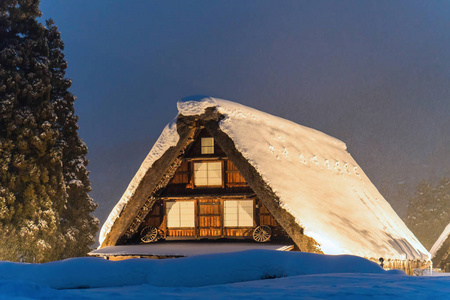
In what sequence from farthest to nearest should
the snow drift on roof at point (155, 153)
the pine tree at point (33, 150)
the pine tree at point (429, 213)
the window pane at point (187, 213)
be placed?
the pine tree at point (429, 213), the pine tree at point (33, 150), the window pane at point (187, 213), the snow drift on roof at point (155, 153)

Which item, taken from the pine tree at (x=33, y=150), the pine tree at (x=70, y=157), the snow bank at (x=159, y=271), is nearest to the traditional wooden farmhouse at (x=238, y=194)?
the snow bank at (x=159, y=271)

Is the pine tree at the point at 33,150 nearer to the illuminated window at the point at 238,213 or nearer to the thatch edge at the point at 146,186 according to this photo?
the thatch edge at the point at 146,186

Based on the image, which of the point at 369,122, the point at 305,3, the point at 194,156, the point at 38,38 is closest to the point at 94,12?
the point at 305,3

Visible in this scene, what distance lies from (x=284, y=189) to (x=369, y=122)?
8492 cm

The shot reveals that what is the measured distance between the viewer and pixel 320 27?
4818 inches

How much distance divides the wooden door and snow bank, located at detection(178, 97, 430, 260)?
2337mm

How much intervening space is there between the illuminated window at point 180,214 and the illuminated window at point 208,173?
734mm

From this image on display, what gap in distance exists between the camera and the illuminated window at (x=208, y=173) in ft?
46.3

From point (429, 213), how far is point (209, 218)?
106 feet

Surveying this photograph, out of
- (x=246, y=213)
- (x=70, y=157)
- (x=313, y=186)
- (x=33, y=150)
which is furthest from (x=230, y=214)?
(x=70, y=157)

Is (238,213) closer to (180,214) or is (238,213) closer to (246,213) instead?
(246,213)

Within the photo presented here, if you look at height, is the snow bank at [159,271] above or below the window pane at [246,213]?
below

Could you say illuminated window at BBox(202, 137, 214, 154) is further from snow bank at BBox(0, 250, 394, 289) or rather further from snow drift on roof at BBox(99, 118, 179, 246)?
snow bank at BBox(0, 250, 394, 289)

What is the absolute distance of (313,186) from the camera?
13.9 meters
